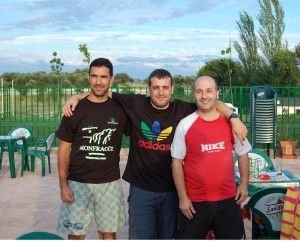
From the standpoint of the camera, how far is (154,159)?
11.0 feet

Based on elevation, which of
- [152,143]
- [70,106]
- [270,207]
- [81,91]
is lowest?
[270,207]

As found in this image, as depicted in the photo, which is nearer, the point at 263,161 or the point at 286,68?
the point at 263,161

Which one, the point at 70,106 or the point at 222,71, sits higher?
the point at 222,71

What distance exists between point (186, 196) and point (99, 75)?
3.49 feet

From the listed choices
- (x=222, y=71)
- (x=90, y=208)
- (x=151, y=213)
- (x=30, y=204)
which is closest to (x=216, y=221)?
(x=151, y=213)

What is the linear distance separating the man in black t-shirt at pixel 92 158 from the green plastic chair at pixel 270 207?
1.08 metres

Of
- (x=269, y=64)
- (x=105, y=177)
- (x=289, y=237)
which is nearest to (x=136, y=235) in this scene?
(x=105, y=177)

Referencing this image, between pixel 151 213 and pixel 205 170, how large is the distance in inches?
23.2

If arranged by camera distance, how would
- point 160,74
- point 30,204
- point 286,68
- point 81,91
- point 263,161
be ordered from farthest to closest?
point 286,68
point 81,91
point 30,204
point 263,161
point 160,74

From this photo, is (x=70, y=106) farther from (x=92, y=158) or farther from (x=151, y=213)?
(x=151, y=213)

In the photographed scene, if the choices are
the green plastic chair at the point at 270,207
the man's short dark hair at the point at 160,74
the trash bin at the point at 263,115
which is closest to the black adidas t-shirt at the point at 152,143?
the man's short dark hair at the point at 160,74

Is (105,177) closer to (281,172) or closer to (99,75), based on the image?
(99,75)

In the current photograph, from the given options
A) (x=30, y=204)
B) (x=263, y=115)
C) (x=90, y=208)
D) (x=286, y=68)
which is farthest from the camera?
(x=286, y=68)

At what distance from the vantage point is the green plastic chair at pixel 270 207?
365 cm
